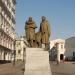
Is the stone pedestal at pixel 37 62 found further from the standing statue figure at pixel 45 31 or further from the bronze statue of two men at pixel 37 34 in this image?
the standing statue figure at pixel 45 31

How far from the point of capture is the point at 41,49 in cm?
1928

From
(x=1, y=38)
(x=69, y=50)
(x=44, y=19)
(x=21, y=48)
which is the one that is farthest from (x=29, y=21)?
(x=69, y=50)

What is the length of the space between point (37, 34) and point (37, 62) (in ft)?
7.22

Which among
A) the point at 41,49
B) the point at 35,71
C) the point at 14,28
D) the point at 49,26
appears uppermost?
the point at 14,28

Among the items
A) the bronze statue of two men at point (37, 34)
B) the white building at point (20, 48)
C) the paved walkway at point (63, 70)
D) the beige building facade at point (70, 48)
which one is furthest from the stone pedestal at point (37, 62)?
the beige building facade at point (70, 48)

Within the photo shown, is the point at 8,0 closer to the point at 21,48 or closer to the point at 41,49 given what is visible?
the point at 21,48

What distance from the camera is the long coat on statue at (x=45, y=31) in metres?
20.2

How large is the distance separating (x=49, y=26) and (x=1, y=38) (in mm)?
47891

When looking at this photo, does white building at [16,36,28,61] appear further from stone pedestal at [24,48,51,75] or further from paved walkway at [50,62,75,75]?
stone pedestal at [24,48,51,75]

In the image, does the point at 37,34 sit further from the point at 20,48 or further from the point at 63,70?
the point at 20,48

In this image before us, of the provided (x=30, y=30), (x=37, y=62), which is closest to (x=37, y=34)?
(x=30, y=30)

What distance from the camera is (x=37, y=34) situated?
803 inches

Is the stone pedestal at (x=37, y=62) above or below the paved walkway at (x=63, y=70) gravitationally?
above

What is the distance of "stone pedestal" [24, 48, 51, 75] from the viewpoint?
19.1 meters
